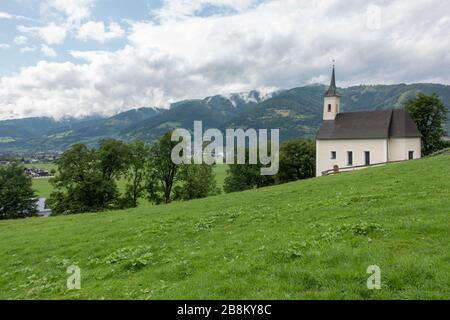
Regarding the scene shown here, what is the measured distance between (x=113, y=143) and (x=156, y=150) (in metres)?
8.38

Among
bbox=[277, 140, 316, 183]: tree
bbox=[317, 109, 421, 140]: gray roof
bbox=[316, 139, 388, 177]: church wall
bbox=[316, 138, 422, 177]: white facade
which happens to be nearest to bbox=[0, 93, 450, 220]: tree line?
bbox=[317, 109, 421, 140]: gray roof

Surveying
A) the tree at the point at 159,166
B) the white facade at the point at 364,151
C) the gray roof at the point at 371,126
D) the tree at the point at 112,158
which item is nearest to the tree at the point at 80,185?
the tree at the point at 112,158

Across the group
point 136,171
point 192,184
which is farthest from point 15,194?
point 192,184

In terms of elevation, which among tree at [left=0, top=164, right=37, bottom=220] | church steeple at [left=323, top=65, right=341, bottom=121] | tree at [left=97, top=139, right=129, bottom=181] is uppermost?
church steeple at [left=323, top=65, right=341, bottom=121]

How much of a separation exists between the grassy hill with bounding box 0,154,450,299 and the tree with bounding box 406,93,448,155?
55.5m

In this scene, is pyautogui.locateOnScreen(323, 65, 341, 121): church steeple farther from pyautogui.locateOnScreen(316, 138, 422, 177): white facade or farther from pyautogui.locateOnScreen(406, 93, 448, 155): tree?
pyautogui.locateOnScreen(406, 93, 448, 155): tree

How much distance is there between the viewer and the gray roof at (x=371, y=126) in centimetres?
6232

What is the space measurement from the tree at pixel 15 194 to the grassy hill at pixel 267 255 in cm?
4860

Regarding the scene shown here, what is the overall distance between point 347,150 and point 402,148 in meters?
8.97

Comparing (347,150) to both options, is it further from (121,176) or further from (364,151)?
(121,176)

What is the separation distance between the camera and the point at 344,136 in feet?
218

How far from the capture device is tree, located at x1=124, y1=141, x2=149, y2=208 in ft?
220

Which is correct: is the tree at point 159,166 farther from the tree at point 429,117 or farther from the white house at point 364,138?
the tree at point 429,117
